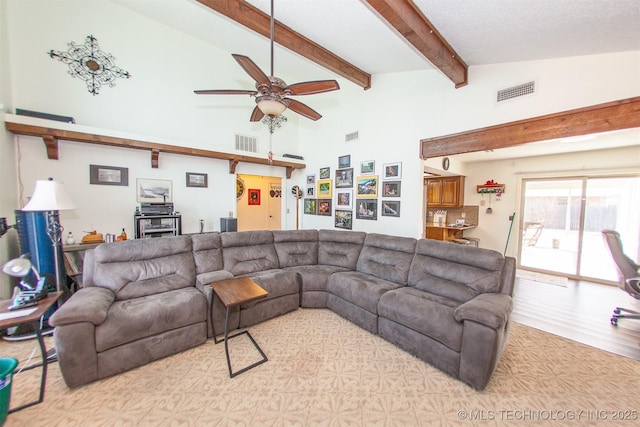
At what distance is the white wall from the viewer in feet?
9.09

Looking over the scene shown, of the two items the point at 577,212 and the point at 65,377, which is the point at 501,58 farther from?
the point at 65,377

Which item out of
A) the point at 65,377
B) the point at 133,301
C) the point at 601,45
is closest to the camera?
the point at 65,377

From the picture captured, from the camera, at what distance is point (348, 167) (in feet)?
15.9

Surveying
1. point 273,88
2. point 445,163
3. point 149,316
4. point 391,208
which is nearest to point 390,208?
point 391,208

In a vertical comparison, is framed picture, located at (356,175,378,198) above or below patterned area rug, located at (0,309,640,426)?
above

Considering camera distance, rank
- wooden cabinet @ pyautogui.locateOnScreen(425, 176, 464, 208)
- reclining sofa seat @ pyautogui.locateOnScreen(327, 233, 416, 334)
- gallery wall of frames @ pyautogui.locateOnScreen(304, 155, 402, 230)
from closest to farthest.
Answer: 1. reclining sofa seat @ pyautogui.locateOnScreen(327, 233, 416, 334)
2. gallery wall of frames @ pyautogui.locateOnScreen(304, 155, 402, 230)
3. wooden cabinet @ pyautogui.locateOnScreen(425, 176, 464, 208)

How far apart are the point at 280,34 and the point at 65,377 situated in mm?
4059

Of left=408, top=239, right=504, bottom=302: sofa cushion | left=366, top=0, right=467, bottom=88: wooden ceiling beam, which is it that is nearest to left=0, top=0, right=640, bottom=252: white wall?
left=366, top=0, right=467, bottom=88: wooden ceiling beam

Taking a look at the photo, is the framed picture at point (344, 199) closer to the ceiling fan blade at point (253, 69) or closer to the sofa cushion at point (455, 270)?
the sofa cushion at point (455, 270)

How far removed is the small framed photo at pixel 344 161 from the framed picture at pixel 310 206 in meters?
1.11

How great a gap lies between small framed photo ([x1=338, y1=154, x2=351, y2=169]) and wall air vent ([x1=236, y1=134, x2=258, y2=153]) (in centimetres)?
191

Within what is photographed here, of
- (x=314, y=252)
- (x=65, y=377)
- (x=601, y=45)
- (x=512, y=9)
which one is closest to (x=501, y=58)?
(x=601, y=45)

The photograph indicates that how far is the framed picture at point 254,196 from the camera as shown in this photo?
6559mm

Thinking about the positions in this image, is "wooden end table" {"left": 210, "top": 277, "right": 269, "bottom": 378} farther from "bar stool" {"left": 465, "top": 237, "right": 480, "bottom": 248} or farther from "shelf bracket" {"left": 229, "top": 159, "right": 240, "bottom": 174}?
"bar stool" {"left": 465, "top": 237, "right": 480, "bottom": 248}
